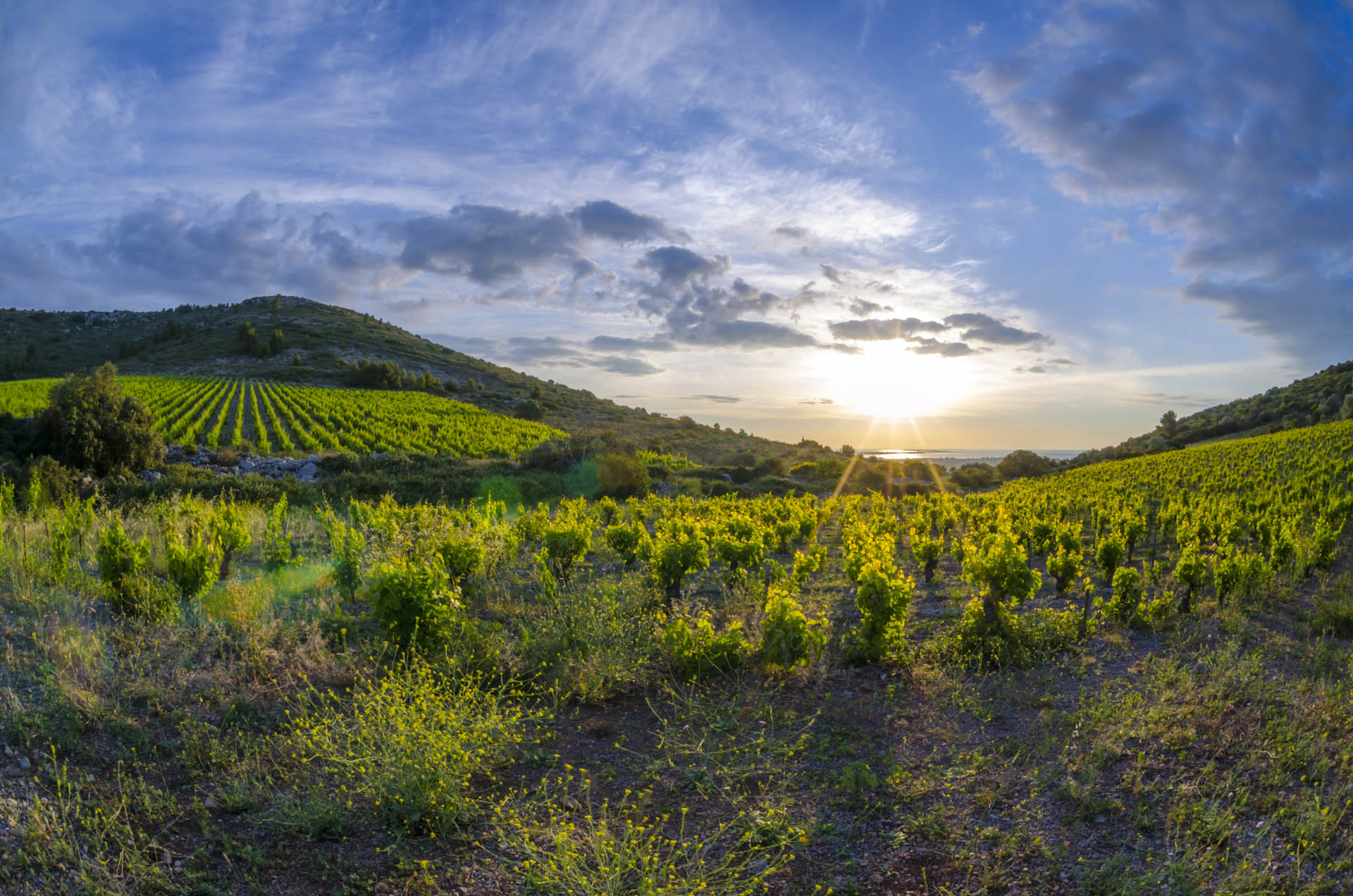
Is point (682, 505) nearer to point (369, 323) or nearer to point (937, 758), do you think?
point (937, 758)

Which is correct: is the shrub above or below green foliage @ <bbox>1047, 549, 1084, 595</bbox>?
below

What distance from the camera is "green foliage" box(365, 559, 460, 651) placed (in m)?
6.62

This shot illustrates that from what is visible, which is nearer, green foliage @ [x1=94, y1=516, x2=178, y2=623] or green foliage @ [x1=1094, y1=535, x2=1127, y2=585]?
green foliage @ [x1=94, y1=516, x2=178, y2=623]

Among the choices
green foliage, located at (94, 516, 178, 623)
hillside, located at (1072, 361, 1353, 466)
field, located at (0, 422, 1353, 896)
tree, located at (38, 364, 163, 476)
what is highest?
hillside, located at (1072, 361, 1353, 466)

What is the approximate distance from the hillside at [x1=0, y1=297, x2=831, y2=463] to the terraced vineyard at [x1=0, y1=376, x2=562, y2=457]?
23.8ft

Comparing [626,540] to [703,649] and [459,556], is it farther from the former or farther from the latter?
[703,649]

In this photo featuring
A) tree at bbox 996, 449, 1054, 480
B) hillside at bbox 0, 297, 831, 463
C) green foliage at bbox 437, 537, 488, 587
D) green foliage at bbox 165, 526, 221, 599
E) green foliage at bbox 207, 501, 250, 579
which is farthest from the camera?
hillside at bbox 0, 297, 831, 463

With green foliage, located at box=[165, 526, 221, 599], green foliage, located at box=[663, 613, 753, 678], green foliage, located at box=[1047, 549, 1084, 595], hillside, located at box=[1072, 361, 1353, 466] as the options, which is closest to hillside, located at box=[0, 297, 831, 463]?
hillside, located at box=[1072, 361, 1353, 466]

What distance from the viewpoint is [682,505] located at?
18.7 metres

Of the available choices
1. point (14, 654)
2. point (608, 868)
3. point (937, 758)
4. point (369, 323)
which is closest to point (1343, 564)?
point (937, 758)

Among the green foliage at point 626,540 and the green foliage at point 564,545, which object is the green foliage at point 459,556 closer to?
the green foliage at point 564,545

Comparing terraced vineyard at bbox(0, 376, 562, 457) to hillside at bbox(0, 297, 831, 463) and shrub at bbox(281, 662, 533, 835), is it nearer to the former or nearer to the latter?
hillside at bbox(0, 297, 831, 463)

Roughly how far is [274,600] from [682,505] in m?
11.5

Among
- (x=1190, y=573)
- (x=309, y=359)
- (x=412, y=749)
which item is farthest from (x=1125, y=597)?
(x=309, y=359)
